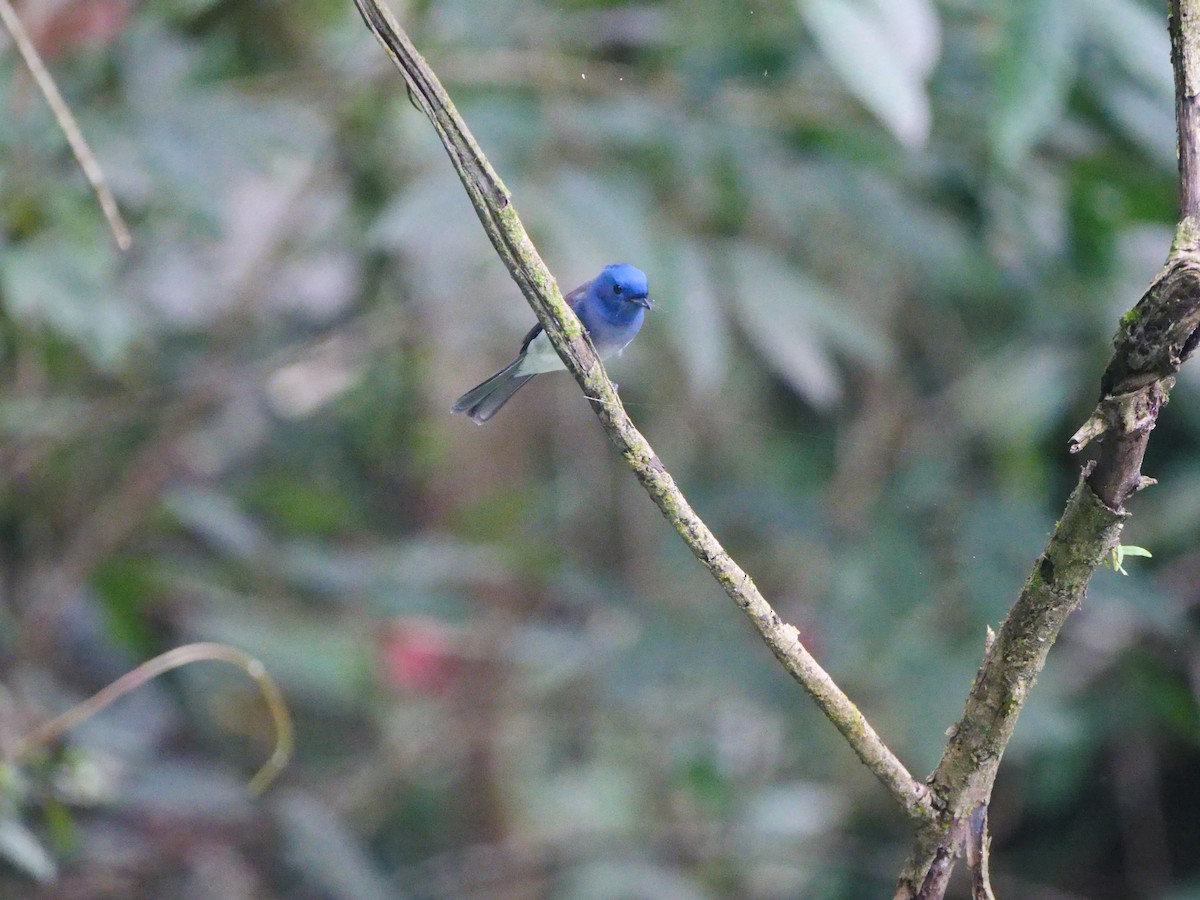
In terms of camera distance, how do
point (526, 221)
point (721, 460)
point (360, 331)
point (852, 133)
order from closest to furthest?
1. point (526, 221)
2. point (852, 133)
3. point (360, 331)
4. point (721, 460)

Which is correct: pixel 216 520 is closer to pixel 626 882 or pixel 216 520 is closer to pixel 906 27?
pixel 626 882

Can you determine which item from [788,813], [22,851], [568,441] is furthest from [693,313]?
[788,813]

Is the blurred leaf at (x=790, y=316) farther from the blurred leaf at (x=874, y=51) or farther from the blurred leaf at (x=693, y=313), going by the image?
the blurred leaf at (x=874, y=51)

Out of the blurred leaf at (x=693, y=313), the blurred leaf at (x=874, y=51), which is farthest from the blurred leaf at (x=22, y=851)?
the blurred leaf at (x=874, y=51)

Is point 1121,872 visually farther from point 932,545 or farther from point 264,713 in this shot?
point 264,713

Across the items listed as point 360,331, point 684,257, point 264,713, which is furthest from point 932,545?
point 264,713

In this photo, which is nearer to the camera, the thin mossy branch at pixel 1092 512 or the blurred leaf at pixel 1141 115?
the thin mossy branch at pixel 1092 512

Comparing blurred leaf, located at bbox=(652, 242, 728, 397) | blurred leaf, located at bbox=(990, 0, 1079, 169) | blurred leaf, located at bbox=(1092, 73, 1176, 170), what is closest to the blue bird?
blurred leaf, located at bbox=(652, 242, 728, 397)
